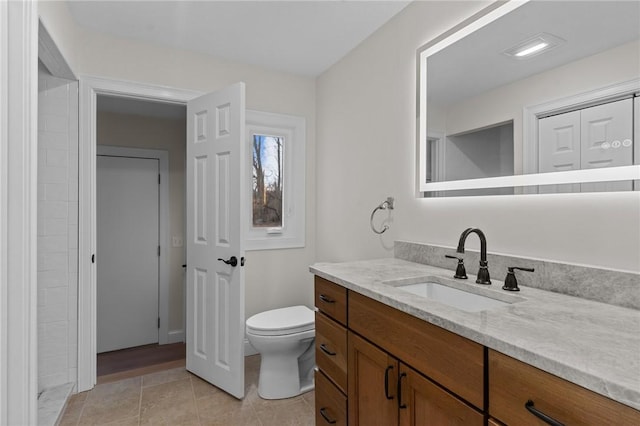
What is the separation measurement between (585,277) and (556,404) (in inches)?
27.0

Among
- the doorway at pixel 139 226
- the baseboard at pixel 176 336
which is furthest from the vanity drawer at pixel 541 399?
the baseboard at pixel 176 336

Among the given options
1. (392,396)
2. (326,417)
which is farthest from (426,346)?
(326,417)

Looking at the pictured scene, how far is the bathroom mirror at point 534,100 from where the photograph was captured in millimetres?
1136

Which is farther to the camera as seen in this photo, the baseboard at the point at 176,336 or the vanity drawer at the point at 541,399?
the baseboard at the point at 176,336

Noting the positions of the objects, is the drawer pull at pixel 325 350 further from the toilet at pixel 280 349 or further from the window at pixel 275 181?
the window at pixel 275 181

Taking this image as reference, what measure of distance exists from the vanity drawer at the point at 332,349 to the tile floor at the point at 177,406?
61 centimetres

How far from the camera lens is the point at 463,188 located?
1.68m

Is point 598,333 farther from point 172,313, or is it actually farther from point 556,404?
point 172,313

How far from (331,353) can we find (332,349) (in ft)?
0.07

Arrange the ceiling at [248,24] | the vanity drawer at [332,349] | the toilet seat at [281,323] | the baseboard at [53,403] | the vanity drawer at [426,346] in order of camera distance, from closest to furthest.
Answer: the vanity drawer at [426,346] → the vanity drawer at [332,349] → the baseboard at [53,403] → the ceiling at [248,24] → the toilet seat at [281,323]

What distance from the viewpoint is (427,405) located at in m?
1.02

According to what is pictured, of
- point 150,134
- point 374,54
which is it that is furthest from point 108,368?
point 374,54

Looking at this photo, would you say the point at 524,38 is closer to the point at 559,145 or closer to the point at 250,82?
the point at 559,145

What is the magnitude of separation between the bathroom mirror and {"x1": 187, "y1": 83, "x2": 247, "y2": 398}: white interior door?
1196 millimetres
